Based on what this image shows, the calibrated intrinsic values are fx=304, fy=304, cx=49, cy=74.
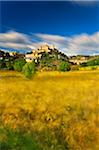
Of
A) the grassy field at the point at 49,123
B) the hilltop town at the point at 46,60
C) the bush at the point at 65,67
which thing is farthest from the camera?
the hilltop town at the point at 46,60

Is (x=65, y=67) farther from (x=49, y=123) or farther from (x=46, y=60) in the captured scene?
(x=49, y=123)

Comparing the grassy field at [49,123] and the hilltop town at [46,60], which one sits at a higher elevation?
the hilltop town at [46,60]

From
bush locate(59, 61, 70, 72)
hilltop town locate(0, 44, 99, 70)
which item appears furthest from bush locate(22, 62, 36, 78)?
bush locate(59, 61, 70, 72)

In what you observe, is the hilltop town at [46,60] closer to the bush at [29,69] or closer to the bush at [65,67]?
the bush at [65,67]

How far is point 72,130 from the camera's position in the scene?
19.1m

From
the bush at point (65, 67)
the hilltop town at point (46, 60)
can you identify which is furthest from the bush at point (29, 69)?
the bush at point (65, 67)

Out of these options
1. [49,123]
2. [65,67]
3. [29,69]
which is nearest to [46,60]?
[65,67]

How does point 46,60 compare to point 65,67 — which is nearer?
point 65,67

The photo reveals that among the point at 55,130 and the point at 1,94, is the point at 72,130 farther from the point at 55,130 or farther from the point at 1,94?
the point at 1,94

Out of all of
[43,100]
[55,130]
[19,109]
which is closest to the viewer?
[55,130]

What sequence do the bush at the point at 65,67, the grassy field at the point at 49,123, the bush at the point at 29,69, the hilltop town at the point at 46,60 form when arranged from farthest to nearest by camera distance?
the hilltop town at the point at 46,60, the bush at the point at 65,67, the bush at the point at 29,69, the grassy field at the point at 49,123

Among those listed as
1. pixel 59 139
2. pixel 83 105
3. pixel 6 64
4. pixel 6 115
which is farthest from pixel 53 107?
pixel 6 64

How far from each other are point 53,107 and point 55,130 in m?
4.98

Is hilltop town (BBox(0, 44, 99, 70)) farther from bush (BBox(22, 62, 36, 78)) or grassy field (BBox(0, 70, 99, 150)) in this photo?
grassy field (BBox(0, 70, 99, 150))
